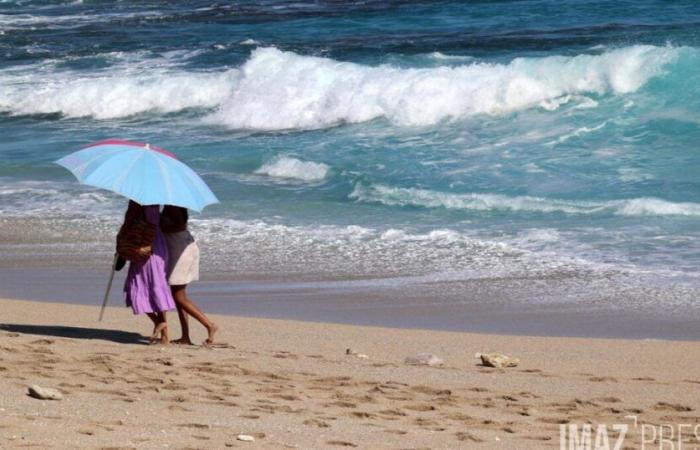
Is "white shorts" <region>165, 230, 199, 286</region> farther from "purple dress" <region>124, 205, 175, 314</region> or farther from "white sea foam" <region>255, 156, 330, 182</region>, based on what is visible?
"white sea foam" <region>255, 156, 330, 182</region>

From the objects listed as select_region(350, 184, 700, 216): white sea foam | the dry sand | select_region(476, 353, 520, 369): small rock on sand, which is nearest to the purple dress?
the dry sand

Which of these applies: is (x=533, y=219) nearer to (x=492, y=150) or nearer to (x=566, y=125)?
(x=492, y=150)

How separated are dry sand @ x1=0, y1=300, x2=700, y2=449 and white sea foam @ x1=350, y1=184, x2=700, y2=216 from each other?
14.0 ft

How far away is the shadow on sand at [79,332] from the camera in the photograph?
8.43 metres

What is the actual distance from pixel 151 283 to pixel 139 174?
0.80 metres

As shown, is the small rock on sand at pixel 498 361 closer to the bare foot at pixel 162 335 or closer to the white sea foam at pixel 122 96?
the bare foot at pixel 162 335

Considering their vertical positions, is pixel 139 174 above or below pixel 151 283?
above

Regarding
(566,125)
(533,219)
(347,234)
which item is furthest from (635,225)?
(566,125)

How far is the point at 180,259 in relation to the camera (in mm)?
8258

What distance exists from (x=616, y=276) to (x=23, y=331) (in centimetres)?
461

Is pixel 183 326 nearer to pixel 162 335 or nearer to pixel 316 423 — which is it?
pixel 162 335

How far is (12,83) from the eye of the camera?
2305 cm

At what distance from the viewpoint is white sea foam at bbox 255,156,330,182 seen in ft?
48.6

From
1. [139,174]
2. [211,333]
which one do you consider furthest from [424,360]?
[139,174]
